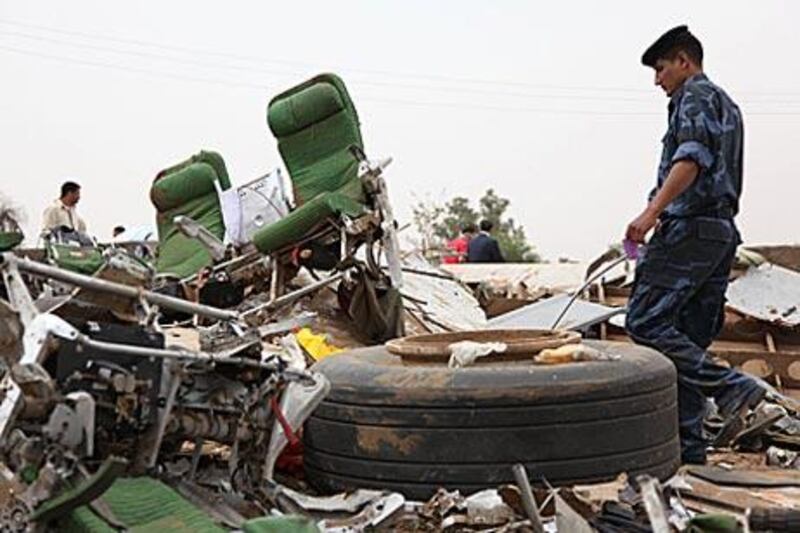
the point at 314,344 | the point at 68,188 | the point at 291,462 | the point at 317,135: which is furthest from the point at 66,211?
the point at 291,462

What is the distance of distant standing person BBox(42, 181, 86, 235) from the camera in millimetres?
8906

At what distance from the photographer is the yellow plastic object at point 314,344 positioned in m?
4.86

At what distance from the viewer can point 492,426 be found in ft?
9.38

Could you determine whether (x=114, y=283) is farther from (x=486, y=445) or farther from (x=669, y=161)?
(x=669, y=161)

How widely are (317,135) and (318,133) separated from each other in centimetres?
1

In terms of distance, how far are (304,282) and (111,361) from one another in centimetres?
375

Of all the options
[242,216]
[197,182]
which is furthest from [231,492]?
[197,182]

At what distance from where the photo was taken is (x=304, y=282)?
6.04 metres

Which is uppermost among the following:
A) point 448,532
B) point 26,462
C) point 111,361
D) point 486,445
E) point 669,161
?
point 669,161

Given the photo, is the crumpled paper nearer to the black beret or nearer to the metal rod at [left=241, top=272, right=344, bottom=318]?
the black beret

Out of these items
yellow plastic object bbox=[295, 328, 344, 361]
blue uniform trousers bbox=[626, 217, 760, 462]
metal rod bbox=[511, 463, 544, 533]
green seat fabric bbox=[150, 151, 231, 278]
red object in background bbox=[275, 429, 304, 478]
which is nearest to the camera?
metal rod bbox=[511, 463, 544, 533]

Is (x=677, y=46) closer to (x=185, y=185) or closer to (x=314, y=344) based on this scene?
(x=314, y=344)

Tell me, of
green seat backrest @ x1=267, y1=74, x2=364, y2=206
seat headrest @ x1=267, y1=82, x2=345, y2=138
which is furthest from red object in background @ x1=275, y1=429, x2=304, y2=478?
seat headrest @ x1=267, y1=82, x2=345, y2=138

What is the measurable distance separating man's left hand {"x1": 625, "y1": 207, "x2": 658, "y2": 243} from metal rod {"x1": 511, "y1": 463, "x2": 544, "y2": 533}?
118cm
